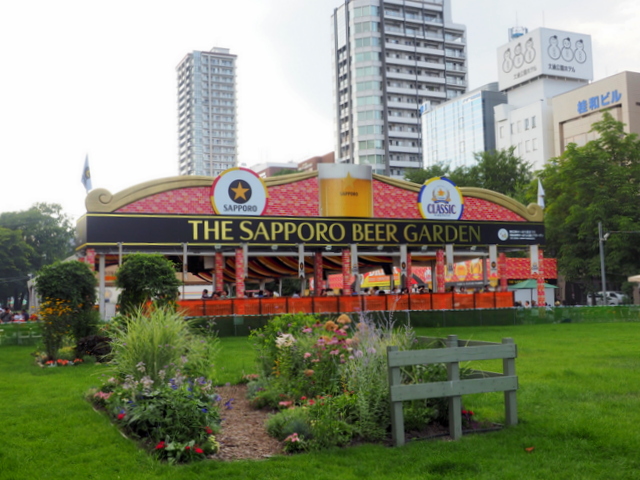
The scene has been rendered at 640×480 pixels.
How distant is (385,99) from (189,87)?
304 feet

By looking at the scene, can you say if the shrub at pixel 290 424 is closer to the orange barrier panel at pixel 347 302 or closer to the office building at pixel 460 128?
the orange barrier panel at pixel 347 302

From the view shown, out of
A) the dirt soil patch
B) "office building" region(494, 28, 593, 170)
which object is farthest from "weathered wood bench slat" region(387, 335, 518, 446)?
"office building" region(494, 28, 593, 170)

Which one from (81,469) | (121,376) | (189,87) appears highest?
(189,87)

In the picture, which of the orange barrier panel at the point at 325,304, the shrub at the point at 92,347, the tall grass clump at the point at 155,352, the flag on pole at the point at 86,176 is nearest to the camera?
the tall grass clump at the point at 155,352

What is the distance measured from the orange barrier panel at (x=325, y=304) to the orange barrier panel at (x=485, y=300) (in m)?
6.85

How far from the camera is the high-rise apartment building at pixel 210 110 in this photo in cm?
19288

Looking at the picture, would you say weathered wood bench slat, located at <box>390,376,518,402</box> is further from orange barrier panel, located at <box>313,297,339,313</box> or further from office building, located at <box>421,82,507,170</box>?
office building, located at <box>421,82,507,170</box>

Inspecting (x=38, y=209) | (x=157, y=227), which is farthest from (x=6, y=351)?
(x=38, y=209)

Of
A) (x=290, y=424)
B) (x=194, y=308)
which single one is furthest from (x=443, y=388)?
(x=194, y=308)

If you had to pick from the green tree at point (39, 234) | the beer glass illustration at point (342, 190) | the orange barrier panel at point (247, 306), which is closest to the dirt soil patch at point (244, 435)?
the orange barrier panel at point (247, 306)

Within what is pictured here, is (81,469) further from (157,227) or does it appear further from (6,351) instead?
(157,227)

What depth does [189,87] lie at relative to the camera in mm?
195500

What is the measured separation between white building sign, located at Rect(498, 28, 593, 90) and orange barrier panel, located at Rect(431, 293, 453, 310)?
291 ft

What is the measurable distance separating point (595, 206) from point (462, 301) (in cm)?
2461
